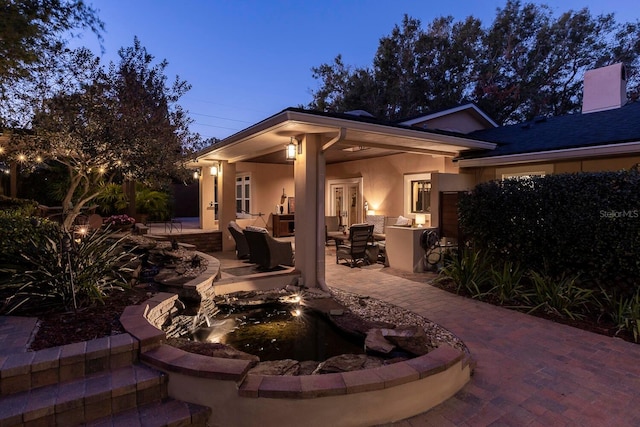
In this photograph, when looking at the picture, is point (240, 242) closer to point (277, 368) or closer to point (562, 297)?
point (277, 368)

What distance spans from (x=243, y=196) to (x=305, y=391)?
11641 mm

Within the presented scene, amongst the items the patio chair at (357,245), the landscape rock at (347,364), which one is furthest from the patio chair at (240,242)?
the landscape rock at (347,364)

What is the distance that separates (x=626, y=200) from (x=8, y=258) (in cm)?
828

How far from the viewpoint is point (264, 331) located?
449 cm

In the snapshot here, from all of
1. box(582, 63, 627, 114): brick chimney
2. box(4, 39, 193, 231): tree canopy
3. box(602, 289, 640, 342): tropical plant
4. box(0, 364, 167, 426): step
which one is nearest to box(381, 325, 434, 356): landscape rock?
box(0, 364, 167, 426): step

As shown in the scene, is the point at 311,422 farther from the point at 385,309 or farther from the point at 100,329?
the point at 385,309

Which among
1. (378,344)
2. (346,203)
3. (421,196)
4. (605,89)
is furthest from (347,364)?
(605,89)

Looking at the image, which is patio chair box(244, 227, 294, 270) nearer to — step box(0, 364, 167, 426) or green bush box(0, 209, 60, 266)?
green bush box(0, 209, 60, 266)

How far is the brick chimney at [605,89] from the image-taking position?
10163mm

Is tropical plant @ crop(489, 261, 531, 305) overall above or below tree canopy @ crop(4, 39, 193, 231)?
below

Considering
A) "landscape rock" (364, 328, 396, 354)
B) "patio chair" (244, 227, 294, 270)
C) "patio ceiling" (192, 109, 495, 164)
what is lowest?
"landscape rock" (364, 328, 396, 354)

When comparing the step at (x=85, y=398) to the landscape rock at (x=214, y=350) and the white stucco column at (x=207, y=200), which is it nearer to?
the landscape rock at (x=214, y=350)

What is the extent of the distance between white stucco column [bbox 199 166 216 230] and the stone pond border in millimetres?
9489

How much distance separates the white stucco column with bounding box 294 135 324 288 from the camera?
6.19 meters
